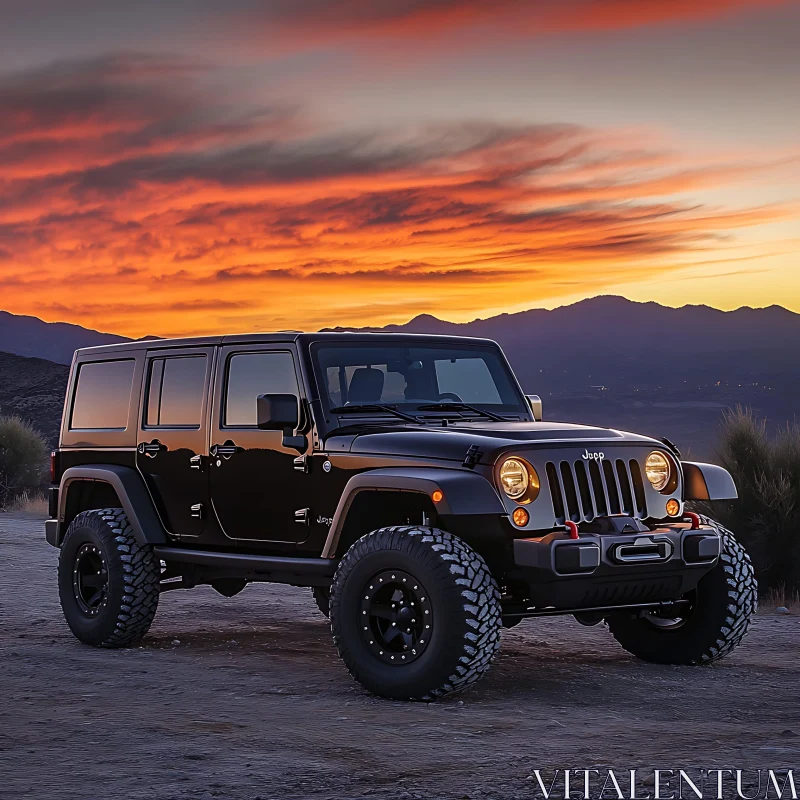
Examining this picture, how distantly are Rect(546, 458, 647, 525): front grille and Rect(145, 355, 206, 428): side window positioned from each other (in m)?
3.15

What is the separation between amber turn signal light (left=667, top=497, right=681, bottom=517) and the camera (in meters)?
9.09

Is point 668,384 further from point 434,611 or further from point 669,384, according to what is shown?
point 434,611

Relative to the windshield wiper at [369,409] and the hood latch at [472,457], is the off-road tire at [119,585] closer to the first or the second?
the windshield wiper at [369,409]

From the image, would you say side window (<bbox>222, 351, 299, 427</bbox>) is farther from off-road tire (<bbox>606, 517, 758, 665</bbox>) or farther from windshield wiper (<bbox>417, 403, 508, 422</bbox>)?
off-road tire (<bbox>606, 517, 758, 665</bbox>)

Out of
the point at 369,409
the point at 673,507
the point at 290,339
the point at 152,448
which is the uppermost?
the point at 290,339

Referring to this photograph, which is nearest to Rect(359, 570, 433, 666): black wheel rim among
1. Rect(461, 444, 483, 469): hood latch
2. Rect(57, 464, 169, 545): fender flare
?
Rect(461, 444, 483, 469): hood latch

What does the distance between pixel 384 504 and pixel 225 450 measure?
5.00ft

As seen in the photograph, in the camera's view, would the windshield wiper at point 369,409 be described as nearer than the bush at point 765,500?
Yes


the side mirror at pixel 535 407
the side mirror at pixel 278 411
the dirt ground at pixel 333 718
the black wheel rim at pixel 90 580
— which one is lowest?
the dirt ground at pixel 333 718

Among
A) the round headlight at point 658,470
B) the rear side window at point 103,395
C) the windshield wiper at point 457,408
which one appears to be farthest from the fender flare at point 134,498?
the round headlight at point 658,470

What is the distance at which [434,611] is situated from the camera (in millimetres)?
7984

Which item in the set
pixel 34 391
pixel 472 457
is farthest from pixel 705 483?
pixel 34 391

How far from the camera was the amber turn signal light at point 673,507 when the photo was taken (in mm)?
9094

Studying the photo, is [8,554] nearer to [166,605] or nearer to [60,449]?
[166,605]
